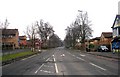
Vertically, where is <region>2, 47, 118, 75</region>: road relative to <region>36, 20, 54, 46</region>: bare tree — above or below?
below

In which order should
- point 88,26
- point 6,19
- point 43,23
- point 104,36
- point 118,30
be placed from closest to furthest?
1. point 6,19
2. point 118,30
3. point 88,26
4. point 104,36
5. point 43,23

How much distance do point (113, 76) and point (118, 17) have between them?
165 feet

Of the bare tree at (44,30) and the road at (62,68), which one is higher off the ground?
the bare tree at (44,30)

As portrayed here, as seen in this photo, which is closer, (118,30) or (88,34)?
(118,30)

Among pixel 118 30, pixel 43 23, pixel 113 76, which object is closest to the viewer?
pixel 113 76

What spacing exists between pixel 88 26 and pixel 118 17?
2087cm

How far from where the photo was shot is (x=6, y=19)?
4538cm

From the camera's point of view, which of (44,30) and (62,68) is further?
(44,30)

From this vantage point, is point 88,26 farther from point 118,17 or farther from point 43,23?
point 43,23

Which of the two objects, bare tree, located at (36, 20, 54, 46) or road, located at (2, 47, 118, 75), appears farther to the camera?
bare tree, located at (36, 20, 54, 46)

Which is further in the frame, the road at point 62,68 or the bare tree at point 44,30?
the bare tree at point 44,30

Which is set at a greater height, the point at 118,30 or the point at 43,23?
the point at 43,23

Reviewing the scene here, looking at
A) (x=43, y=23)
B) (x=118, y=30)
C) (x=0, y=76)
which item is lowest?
(x=0, y=76)

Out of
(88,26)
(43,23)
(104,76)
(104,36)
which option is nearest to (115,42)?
(88,26)
